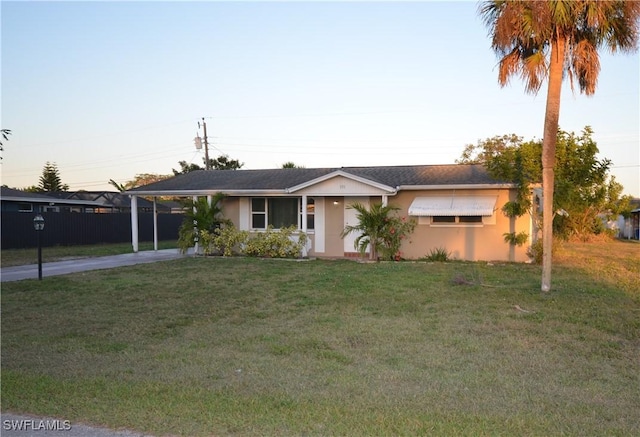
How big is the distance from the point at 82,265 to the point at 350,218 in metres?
9.12

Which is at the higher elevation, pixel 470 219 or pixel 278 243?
pixel 470 219

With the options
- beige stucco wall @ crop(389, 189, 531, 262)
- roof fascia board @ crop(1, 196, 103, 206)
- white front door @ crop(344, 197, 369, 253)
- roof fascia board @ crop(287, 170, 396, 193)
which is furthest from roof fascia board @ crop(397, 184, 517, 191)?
roof fascia board @ crop(1, 196, 103, 206)

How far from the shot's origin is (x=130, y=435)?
172 inches

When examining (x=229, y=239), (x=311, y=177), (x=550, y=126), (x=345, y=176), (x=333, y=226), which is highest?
(x=550, y=126)

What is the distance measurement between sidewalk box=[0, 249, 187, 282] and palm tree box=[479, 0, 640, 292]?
12523 mm

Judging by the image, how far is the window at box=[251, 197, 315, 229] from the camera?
2048 cm

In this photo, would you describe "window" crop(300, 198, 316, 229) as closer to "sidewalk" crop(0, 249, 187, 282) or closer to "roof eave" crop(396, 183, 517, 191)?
"roof eave" crop(396, 183, 517, 191)

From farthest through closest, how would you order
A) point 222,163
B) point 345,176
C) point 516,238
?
point 222,163
point 345,176
point 516,238

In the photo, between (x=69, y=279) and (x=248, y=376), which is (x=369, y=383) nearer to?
(x=248, y=376)

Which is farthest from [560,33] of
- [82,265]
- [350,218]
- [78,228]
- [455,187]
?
[78,228]

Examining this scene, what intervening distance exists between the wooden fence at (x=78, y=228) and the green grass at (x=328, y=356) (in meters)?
11.6

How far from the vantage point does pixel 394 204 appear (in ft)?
62.9

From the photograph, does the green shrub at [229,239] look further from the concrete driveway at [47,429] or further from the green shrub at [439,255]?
the concrete driveway at [47,429]

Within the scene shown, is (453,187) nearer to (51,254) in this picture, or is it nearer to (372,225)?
(372,225)
